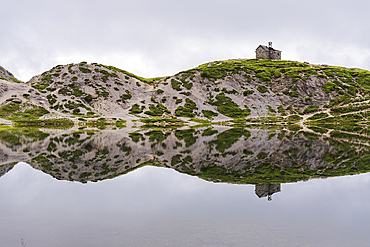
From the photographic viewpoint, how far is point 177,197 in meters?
14.3

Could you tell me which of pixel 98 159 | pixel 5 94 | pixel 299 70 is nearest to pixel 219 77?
pixel 299 70

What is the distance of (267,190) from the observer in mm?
14789

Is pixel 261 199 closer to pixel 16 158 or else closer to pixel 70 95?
pixel 16 158

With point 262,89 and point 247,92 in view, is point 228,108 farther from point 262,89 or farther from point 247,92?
point 262,89

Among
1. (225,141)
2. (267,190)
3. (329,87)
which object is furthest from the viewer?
(329,87)

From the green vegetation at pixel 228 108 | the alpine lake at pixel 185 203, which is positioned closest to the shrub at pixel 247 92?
the green vegetation at pixel 228 108

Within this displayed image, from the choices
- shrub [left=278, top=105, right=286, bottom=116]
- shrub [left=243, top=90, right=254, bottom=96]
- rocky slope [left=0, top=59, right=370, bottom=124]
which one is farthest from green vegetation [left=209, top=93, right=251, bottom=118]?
shrub [left=278, top=105, right=286, bottom=116]

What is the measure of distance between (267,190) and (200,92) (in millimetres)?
150570

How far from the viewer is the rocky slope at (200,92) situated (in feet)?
469

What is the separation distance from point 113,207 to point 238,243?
6394mm

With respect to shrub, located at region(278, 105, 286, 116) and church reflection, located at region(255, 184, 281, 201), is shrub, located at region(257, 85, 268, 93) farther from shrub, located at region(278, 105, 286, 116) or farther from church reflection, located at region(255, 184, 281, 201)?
church reflection, located at region(255, 184, 281, 201)

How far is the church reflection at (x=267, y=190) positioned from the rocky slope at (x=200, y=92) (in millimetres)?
124529

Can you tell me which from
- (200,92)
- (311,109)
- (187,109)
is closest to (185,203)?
(187,109)

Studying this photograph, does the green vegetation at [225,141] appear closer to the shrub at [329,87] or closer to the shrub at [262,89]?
the shrub at [262,89]
